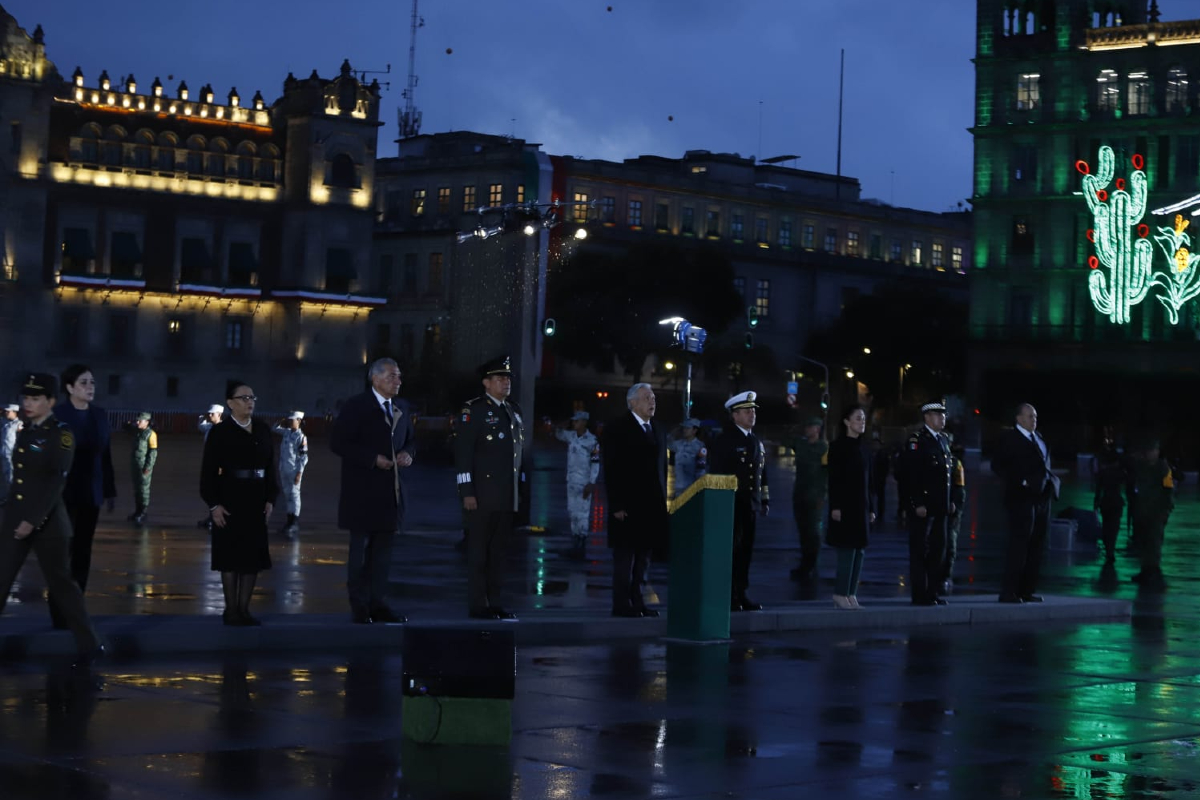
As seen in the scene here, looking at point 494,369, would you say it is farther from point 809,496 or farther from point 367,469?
point 809,496

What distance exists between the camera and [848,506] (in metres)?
15.2

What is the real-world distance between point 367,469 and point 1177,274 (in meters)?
66.9

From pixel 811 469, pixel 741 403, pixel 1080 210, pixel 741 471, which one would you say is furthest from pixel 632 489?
pixel 1080 210

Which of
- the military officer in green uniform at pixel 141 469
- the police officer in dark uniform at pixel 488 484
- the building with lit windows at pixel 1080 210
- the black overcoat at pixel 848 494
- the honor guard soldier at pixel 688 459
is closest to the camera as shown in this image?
the police officer in dark uniform at pixel 488 484

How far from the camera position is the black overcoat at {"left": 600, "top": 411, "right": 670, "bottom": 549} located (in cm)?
1388

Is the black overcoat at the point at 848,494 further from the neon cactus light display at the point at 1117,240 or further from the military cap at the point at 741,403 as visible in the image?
the neon cactus light display at the point at 1117,240

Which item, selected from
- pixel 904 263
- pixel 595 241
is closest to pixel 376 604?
pixel 595 241

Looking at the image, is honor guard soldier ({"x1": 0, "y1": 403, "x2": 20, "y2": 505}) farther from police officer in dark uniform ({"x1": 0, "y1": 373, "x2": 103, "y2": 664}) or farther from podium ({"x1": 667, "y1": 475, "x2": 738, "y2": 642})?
police officer in dark uniform ({"x1": 0, "y1": 373, "x2": 103, "y2": 664})

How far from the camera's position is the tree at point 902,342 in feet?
338

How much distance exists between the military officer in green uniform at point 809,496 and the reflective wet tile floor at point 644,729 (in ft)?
24.2

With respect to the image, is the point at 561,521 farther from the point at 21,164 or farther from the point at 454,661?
the point at 21,164

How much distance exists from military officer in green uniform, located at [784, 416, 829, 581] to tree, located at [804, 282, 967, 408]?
82.3 meters

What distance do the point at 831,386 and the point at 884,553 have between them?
273 feet

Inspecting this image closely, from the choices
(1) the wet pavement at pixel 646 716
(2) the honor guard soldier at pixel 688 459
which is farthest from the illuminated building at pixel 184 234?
(1) the wet pavement at pixel 646 716
